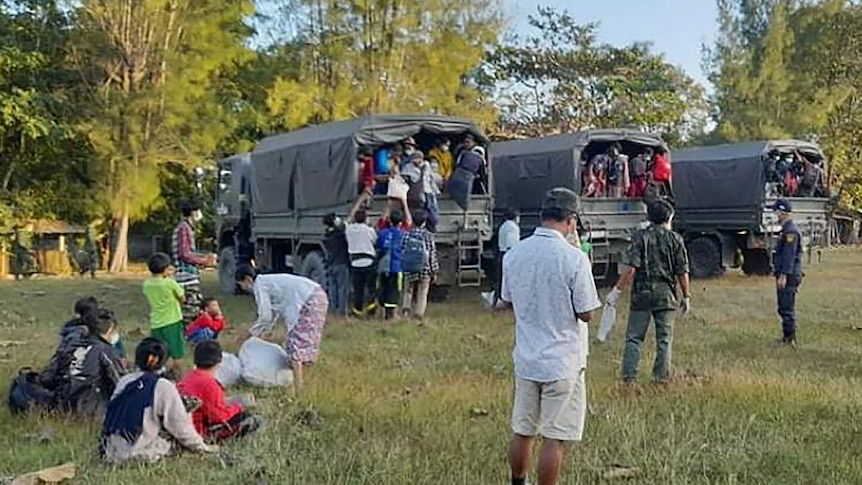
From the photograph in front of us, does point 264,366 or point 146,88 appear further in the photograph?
point 146,88

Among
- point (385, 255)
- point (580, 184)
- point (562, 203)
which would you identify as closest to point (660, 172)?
point (580, 184)

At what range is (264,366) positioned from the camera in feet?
27.6

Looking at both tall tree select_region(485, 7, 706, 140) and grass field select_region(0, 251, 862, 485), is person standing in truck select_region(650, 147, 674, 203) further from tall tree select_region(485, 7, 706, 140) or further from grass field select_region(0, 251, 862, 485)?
tall tree select_region(485, 7, 706, 140)

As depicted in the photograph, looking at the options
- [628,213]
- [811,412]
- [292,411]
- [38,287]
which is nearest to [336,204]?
[628,213]

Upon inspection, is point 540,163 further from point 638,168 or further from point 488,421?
point 488,421

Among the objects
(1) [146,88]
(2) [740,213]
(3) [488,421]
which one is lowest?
(3) [488,421]

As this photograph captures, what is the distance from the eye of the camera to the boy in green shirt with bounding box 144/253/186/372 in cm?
859

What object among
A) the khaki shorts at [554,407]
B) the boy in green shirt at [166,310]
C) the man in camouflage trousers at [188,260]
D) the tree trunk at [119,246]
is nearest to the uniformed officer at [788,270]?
the man in camouflage trousers at [188,260]

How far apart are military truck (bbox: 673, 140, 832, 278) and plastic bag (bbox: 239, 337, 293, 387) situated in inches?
564

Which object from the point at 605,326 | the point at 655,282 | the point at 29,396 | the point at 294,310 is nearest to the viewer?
the point at 29,396

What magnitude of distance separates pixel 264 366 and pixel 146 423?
247 cm

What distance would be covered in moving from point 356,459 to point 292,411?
1.52 metres

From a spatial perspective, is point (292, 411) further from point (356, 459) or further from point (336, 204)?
point (336, 204)

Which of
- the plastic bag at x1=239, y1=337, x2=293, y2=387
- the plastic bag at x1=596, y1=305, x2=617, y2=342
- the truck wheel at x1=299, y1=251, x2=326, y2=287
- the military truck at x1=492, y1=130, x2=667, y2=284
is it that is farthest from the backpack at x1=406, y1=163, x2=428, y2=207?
the plastic bag at x1=239, y1=337, x2=293, y2=387
